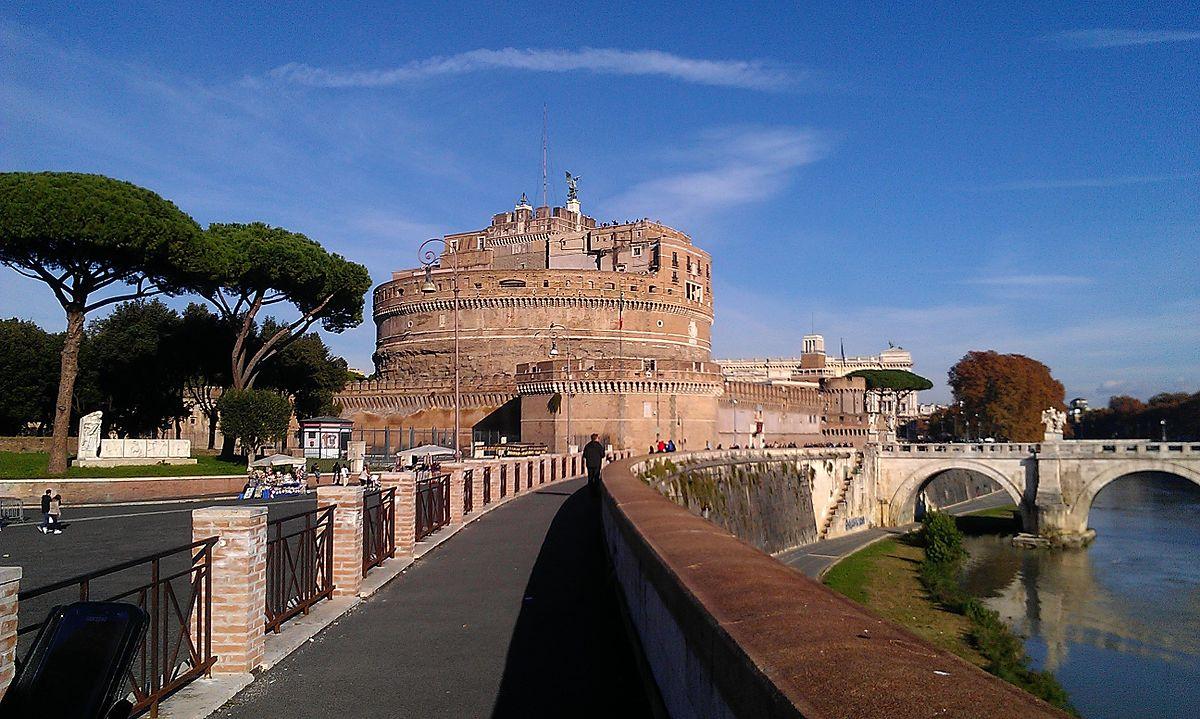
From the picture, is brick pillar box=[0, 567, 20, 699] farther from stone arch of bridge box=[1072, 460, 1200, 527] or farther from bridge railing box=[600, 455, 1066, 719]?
stone arch of bridge box=[1072, 460, 1200, 527]

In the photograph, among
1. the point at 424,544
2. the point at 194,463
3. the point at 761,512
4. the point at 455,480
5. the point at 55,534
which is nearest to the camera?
the point at 424,544

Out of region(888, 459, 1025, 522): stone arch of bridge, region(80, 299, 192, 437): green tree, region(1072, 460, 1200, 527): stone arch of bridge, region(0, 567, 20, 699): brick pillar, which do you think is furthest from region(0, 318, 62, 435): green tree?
region(1072, 460, 1200, 527): stone arch of bridge

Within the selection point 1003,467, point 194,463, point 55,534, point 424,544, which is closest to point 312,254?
point 194,463

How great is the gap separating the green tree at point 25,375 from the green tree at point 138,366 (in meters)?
2.32

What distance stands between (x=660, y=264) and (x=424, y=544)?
52093mm

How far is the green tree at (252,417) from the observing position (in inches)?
1371

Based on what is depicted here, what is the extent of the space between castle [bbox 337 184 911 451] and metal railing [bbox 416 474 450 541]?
75.8 feet

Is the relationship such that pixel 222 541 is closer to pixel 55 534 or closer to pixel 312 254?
pixel 55 534

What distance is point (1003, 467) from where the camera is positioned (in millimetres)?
46656

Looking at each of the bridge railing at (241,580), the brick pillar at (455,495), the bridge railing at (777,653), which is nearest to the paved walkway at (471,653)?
the bridge railing at (241,580)

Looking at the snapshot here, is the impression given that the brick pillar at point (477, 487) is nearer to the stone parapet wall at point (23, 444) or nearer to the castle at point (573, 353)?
the castle at point (573, 353)

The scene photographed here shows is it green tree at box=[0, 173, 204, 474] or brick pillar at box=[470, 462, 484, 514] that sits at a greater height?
green tree at box=[0, 173, 204, 474]

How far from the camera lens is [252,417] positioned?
34875 millimetres

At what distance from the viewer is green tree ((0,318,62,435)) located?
43.2 metres
